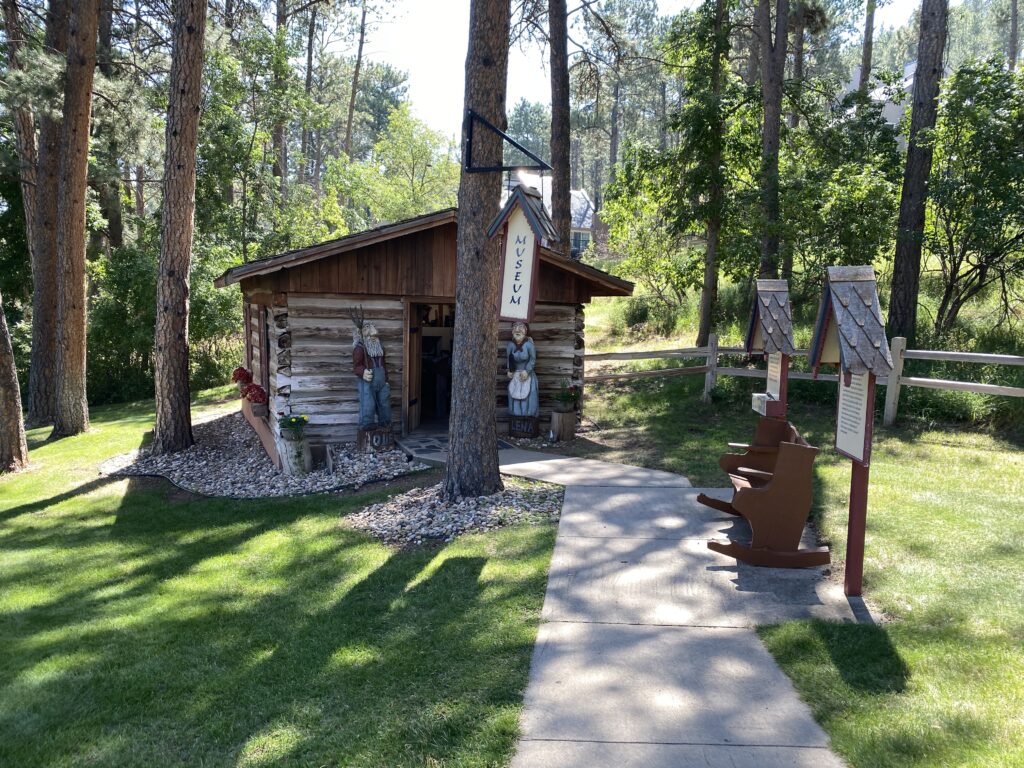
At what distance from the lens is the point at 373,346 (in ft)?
34.0

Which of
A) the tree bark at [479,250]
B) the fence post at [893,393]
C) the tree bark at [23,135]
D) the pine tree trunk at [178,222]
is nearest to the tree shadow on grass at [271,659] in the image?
the tree bark at [479,250]

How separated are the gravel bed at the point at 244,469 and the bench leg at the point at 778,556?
4.66m

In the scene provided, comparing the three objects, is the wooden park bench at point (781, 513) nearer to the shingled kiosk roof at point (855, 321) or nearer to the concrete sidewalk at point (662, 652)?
the concrete sidewalk at point (662, 652)

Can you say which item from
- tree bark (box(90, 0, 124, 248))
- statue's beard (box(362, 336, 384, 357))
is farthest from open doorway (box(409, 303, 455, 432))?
tree bark (box(90, 0, 124, 248))

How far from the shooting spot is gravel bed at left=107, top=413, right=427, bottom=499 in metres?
9.47

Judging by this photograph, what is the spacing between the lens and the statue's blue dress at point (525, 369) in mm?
10969

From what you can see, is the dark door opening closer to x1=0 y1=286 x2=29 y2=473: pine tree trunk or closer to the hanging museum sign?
x1=0 y1=286 x2=29 y2=473: pine tree trunk

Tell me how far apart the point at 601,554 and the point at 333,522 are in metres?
3.10

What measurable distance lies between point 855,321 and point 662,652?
2.49 metres

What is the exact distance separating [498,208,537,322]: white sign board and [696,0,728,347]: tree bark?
9.62 m

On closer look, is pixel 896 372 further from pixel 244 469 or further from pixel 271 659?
pixel 244 469

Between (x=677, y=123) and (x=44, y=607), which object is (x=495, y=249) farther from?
(x=677, y=123)

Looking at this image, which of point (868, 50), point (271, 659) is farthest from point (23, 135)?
point (868, 50)

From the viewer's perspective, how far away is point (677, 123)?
15.3 meters
